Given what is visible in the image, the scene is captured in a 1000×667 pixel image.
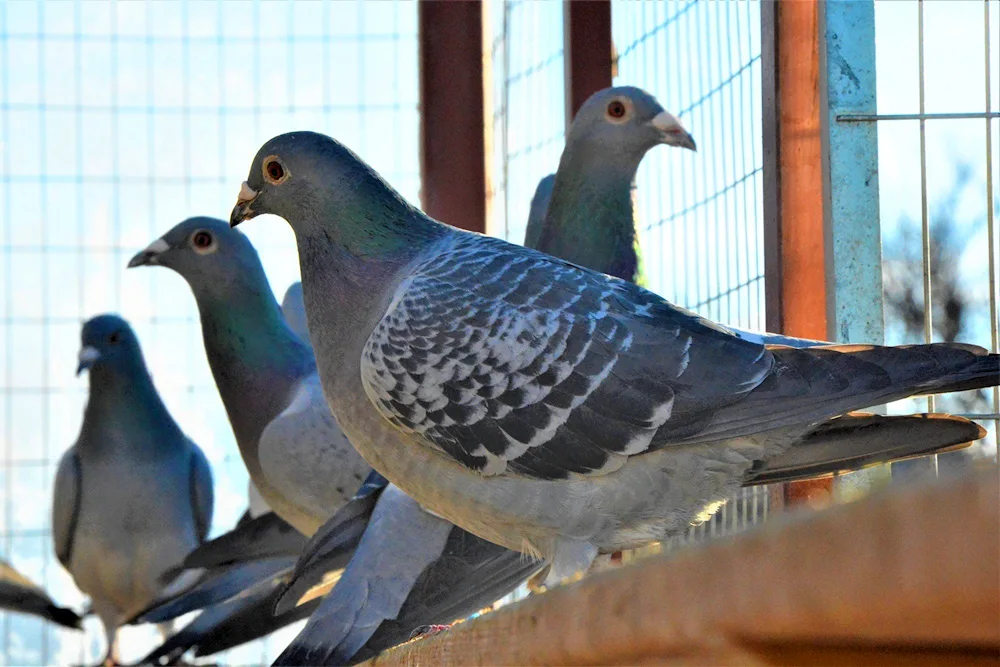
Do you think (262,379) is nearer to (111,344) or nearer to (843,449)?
(111,344)

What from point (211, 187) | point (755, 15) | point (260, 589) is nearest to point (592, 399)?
point (755, 15)

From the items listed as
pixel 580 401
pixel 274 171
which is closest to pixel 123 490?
Result: pixel 274 171

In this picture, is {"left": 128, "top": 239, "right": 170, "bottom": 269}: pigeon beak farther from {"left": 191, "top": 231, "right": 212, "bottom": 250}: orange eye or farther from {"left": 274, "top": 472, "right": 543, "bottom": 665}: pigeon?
→ {"left": 274, "top": 472, "right": 543, "bottom": 665}: pigeon

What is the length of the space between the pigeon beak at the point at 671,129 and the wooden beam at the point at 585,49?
40 cm

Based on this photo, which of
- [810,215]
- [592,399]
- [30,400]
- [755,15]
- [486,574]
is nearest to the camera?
[592,399]

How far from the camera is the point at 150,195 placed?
459 cm

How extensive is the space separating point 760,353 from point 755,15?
69 centimetres

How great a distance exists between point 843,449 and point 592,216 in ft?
3.59

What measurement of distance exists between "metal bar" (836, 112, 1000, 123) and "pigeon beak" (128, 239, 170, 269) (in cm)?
235

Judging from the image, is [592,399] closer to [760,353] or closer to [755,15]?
[760,353]

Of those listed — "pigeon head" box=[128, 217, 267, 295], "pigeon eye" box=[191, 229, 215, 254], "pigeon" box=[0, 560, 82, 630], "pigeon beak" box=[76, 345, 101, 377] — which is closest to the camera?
"pigeon head" box=[128, 217, 267, 295]

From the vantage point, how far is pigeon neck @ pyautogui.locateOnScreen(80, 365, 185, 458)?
472 cm

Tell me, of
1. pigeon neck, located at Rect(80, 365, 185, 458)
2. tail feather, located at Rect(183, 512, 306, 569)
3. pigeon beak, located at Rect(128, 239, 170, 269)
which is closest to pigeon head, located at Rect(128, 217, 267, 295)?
pigeon beak, located at Rect(128, 239, 170, 269)

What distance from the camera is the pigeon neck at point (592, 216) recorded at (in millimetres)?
2902
